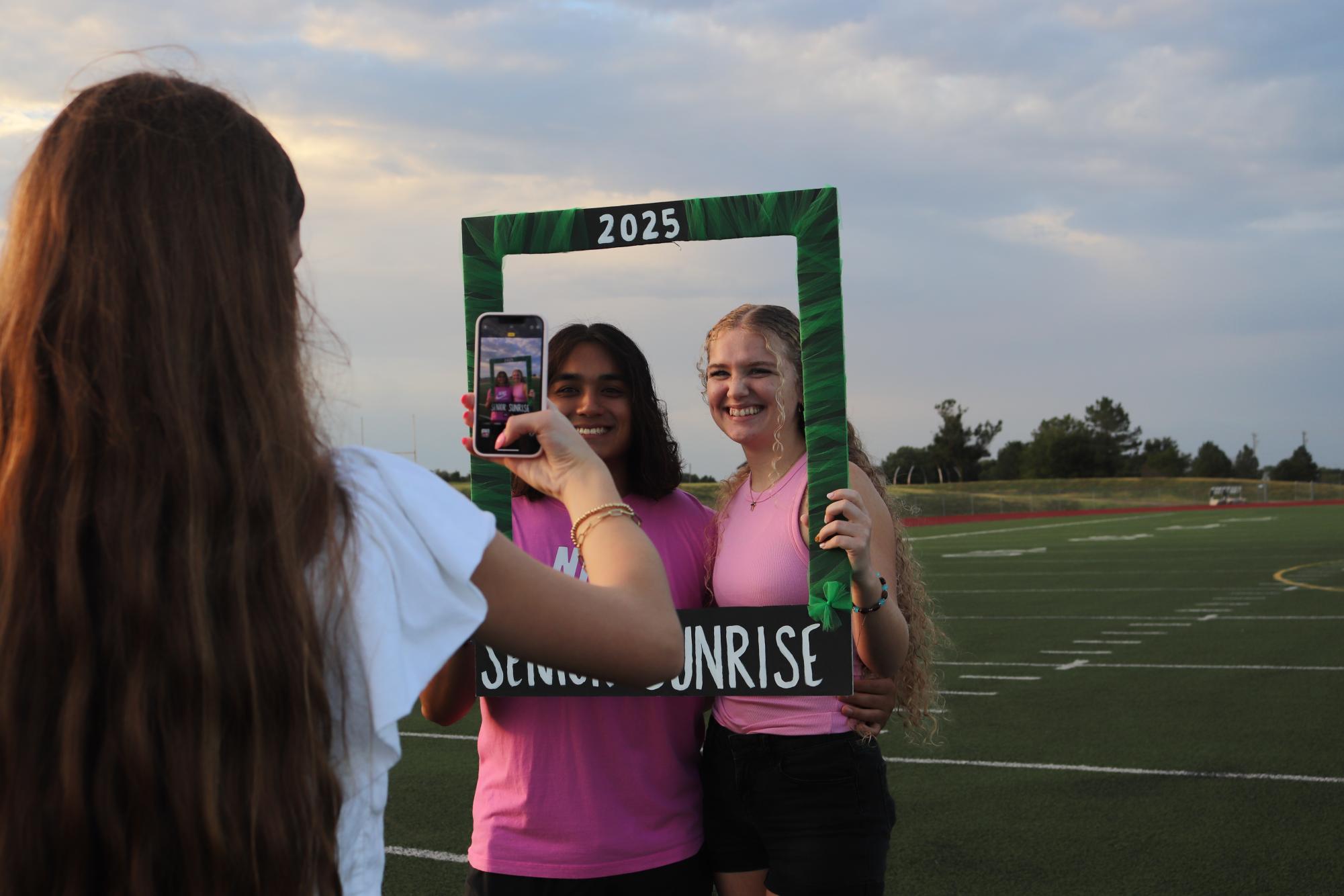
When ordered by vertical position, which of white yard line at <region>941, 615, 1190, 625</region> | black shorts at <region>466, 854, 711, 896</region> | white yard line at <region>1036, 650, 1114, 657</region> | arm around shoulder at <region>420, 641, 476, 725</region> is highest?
arm around shoulder at <region>420, 641, 476, 725</region>

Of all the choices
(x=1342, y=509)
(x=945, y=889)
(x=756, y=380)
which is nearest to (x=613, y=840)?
(x=756, y=380)

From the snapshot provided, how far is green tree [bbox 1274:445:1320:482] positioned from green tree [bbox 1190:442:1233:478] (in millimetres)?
4382

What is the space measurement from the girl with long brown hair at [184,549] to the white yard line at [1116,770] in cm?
534

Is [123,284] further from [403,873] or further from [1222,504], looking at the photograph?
[1222,504]

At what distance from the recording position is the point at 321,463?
107 cm

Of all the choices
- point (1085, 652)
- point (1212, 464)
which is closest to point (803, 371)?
point (1085, 652)

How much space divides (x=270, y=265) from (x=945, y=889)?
13.4ft

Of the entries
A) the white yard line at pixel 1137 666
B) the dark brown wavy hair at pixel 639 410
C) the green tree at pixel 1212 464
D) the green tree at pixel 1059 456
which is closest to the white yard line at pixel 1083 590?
the white yard line at pixel 1137 666

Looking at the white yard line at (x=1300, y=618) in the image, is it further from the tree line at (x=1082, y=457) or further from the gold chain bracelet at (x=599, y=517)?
the tree line at (x=1082, y=457)

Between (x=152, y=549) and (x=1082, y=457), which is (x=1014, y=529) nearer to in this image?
(x=152, y=549)

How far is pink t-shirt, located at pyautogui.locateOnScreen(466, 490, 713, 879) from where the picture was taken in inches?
87.9

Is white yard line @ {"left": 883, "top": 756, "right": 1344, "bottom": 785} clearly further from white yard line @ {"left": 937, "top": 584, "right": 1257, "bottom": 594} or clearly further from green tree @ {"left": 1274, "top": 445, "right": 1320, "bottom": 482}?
green tree @ {"left": 1274, "top": 445, "right": 1320, "bottom": 482}

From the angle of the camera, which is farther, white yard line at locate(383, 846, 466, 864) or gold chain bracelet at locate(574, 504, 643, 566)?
white yard line at locate(383, 846, 466, 864)

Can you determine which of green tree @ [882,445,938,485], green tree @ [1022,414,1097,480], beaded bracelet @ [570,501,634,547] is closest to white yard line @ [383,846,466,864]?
beaded bracelet @ [570,501,634,547]
